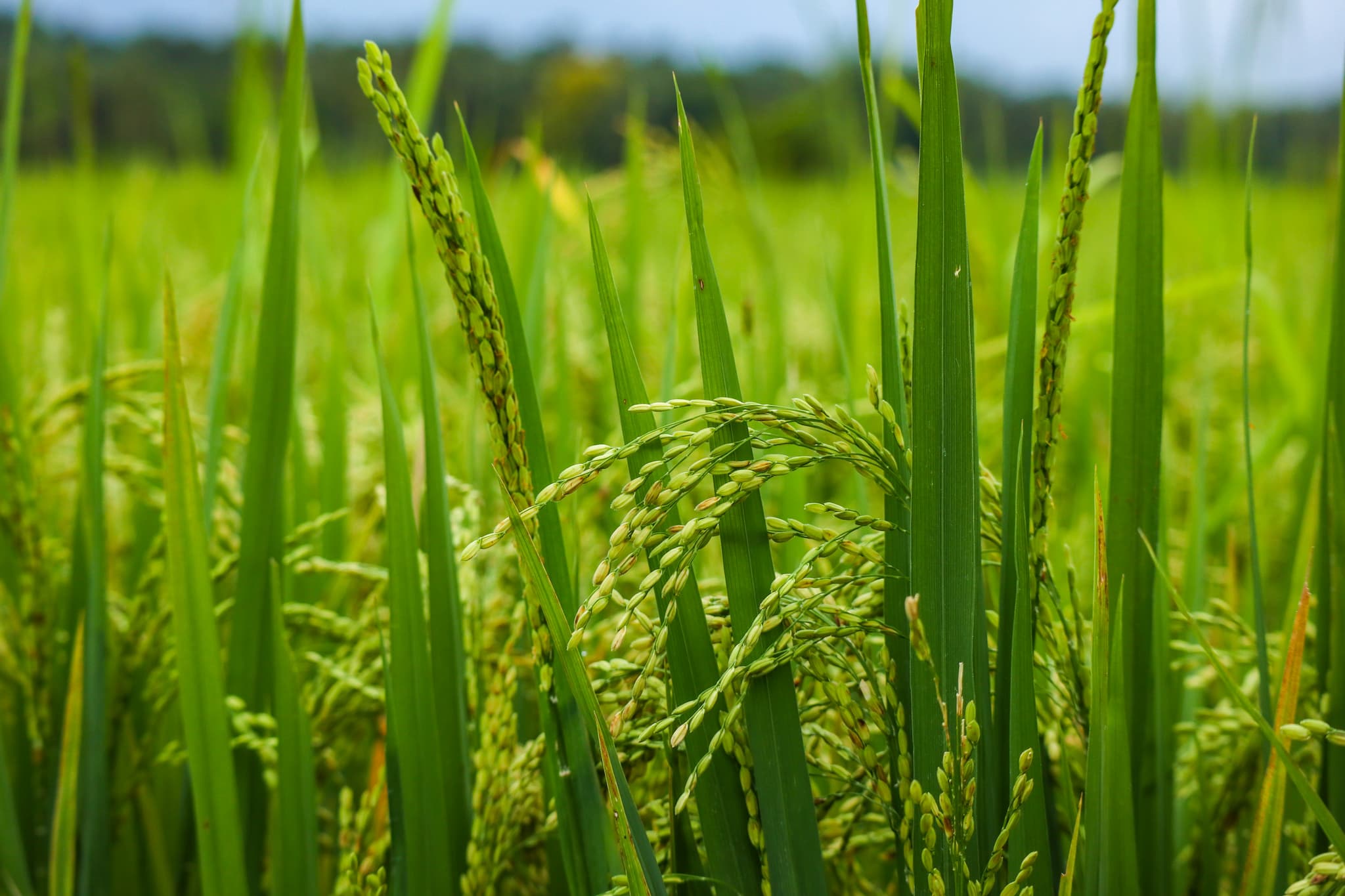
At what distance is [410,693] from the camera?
1.79 ft

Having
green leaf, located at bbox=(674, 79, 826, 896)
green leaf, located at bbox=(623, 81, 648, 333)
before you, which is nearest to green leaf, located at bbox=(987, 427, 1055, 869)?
green leaf, located at bbox=(674, 79, 826, 896)

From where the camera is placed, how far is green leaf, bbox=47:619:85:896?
1.93 feet

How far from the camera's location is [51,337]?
5.82 feet

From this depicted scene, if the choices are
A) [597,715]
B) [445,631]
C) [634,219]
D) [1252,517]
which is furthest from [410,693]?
[634,219]

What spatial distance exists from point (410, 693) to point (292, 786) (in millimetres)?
103

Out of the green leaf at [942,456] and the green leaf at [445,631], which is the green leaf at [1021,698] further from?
the green leaf at [445,631]

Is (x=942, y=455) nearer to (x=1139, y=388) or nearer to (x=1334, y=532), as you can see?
(x=1139, y=388)

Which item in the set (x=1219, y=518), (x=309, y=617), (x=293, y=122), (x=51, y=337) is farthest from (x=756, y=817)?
(x=51, y=337)

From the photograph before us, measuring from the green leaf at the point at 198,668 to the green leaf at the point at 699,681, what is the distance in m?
0.27

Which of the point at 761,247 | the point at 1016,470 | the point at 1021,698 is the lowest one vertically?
the point at 1021,698

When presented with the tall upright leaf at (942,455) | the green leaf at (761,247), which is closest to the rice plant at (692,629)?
the tall upright leaf at (942,455)

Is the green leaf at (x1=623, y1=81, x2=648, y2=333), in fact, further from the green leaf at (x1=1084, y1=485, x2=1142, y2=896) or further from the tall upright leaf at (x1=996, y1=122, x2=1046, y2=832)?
the green leaf at (x1=1084, y1=485, x2=1142, y2=896)

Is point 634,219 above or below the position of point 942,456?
above

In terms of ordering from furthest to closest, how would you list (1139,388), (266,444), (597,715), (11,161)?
1. (11,161)
2. (266,444)
3. (1139,388)
4. (597,715)
